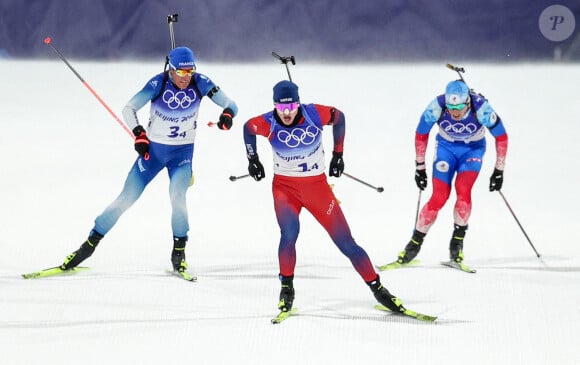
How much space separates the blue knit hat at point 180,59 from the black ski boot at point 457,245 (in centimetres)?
230

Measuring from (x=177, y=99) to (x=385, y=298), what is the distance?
2024mm

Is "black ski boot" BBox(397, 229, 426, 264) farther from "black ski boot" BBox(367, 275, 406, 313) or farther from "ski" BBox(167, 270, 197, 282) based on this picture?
"ski" BBox(167, 270, 197, 282)

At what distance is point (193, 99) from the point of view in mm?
6473

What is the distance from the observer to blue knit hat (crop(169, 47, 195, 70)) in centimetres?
625

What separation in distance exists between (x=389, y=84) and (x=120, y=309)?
22.8 ft

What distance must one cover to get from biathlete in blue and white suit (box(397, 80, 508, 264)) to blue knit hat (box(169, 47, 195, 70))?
173cm

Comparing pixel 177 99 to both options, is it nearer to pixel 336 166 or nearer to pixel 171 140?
pixel 171 140

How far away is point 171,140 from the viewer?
21.4ft

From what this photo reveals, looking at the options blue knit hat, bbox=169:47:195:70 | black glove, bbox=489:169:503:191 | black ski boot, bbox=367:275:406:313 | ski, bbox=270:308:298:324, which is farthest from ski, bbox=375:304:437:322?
blue knit hat, bbox=169:47:195:70

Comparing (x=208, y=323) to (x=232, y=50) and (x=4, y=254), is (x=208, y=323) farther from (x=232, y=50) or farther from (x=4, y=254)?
(x=232, y=50)

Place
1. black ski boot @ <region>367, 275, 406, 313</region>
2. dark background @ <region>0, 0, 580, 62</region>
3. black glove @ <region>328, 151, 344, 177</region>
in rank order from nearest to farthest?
black ski boot @ <region>367, 275, 406, 313</region> < black glove @ <region>328, 151, 344, 177</region> < dark background @ <region>0, 0, 580, 62</region>

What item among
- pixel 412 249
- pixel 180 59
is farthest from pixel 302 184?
pixel 412 249

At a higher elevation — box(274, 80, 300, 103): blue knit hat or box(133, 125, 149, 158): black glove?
box(274, 80, 300, 103): blue knit hat

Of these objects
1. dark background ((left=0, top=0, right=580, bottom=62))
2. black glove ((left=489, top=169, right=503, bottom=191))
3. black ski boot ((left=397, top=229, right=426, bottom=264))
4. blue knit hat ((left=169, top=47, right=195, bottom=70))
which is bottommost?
black ski boot ((left=397, top=229, right=426, bottom=264))
